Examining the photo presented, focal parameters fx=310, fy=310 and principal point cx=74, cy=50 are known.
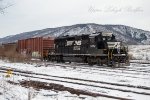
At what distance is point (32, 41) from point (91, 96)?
28.6m

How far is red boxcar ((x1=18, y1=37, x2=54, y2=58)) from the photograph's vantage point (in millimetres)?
35656

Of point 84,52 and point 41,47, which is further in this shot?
point 41,47

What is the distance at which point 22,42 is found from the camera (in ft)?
136

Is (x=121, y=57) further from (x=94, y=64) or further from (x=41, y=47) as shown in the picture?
(x=41, y=47)

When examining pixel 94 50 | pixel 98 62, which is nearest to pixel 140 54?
pixel 94 50

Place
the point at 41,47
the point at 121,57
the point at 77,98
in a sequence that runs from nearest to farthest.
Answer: the point at 77,98 → the point at 121,57 → the point at 41,47

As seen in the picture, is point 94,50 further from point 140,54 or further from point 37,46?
point 140,54

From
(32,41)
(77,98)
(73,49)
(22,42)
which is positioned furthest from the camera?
(22,42)

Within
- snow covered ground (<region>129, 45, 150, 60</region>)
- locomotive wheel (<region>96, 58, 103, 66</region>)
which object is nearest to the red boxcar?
locomotive wheel (<region>96, 58, 103, 66</region>)

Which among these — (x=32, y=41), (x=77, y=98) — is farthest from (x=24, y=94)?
(x=32, y=41)

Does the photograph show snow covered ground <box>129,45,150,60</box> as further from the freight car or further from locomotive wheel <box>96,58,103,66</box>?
locomotive wheel <box>96,58,103,66</box>

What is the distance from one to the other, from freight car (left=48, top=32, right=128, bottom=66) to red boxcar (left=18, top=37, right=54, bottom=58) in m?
4.53

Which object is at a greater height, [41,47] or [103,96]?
[41,47]

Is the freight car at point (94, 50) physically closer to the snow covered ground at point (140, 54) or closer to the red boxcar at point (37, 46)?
the red boxcar at point (37, 46)
